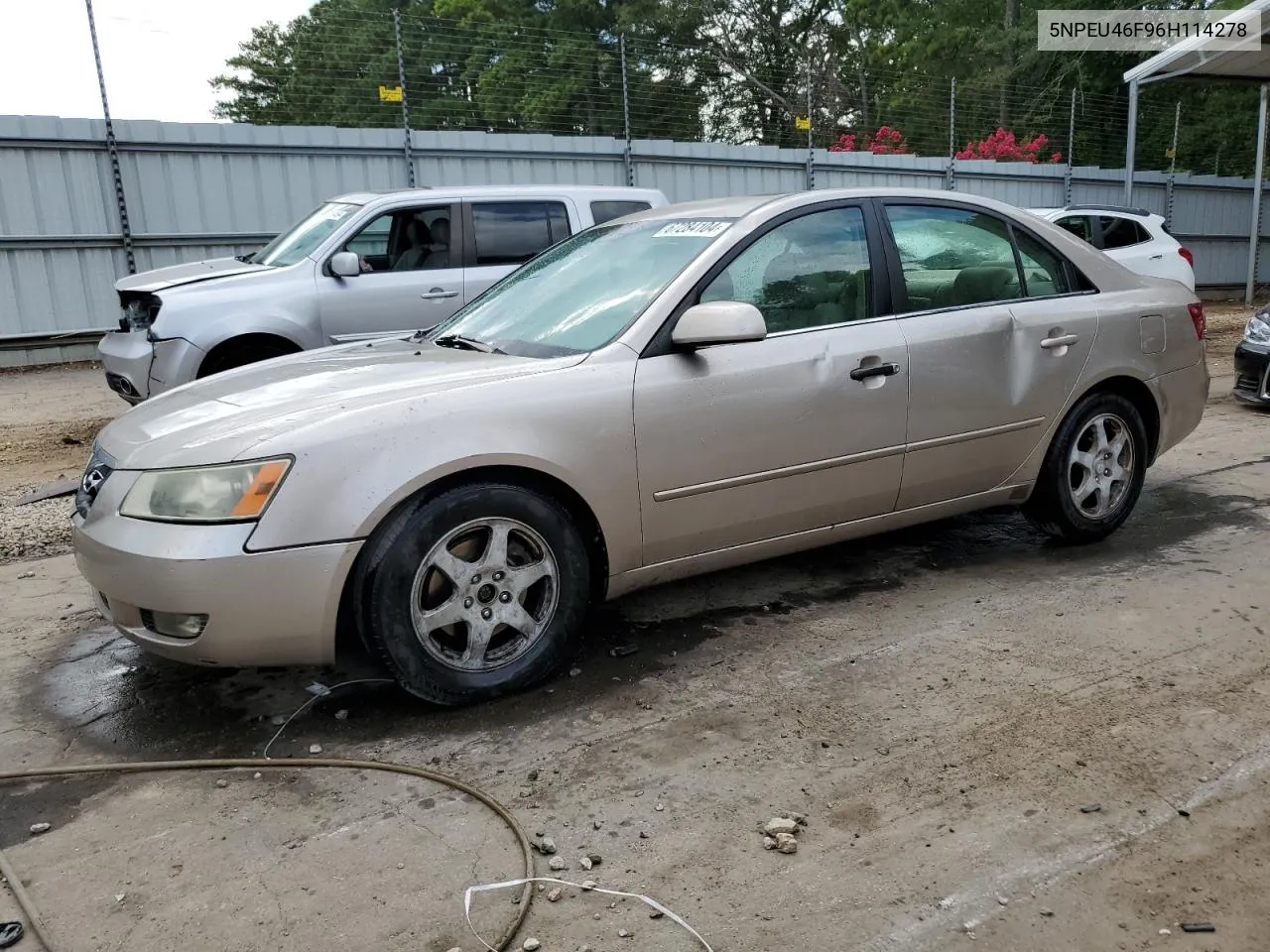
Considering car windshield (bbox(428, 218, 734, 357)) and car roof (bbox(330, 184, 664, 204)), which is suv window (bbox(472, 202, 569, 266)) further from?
car windshield (bbox(428, 218, 734, 357))

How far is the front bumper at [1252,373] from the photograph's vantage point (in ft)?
26.6

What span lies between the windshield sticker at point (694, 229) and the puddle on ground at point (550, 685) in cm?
148

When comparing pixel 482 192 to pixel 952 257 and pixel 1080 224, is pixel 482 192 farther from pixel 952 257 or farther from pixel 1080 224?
pixel 1080 224

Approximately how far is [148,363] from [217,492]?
477 centimetres

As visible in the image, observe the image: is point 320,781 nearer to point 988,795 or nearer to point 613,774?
point 613,774

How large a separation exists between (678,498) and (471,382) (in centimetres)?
82

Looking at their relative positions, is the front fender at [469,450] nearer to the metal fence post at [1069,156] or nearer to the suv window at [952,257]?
the suv window at [952,257]

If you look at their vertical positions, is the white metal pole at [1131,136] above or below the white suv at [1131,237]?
above

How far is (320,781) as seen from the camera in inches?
119

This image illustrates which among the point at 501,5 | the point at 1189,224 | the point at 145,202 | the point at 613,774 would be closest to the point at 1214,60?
the point at 1189,224

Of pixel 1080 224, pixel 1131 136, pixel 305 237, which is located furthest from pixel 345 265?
pixel 1131 136

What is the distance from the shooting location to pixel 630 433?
358cm

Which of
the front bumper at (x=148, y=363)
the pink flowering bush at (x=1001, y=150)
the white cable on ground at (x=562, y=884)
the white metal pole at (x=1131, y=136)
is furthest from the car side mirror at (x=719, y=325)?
the pink flowering bush at (x=1001, y=150)

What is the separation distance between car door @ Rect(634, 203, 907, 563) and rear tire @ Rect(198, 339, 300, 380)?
435cm
